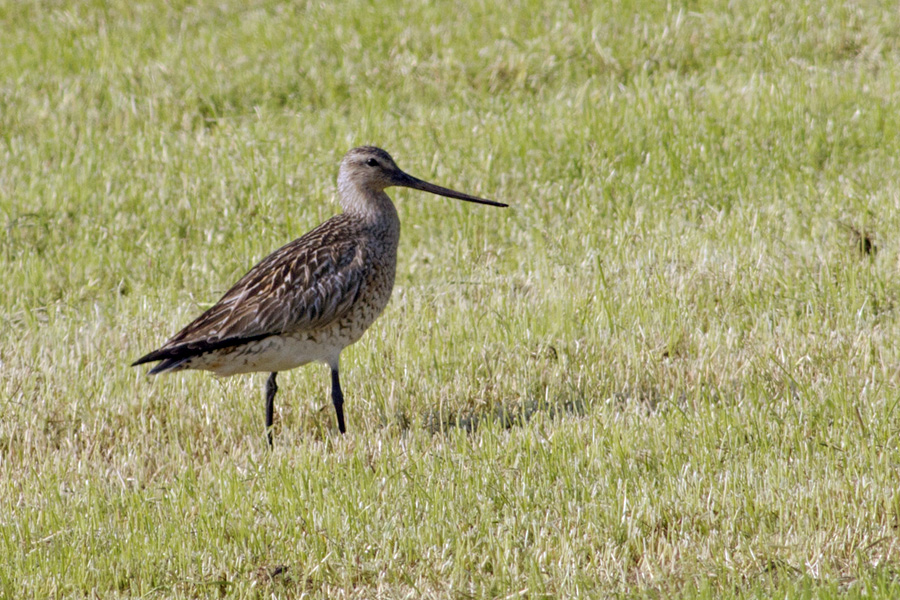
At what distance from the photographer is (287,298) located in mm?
6133

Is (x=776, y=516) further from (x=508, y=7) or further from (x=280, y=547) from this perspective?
(x=508, y=7)

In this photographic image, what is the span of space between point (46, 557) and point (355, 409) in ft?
6.87

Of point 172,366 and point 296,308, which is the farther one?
point 296,308

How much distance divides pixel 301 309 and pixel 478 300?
1.85m

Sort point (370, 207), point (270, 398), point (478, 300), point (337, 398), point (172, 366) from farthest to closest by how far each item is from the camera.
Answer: point (478, 300), point (370, 207), point (270, 398), point (337, 398), point (172, 366)

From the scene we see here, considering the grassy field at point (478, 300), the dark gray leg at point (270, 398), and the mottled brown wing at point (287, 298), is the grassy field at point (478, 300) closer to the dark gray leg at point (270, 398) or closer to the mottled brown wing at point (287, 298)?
the dark gray leg at point (270, 398)

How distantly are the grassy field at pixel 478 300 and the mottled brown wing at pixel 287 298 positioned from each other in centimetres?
61

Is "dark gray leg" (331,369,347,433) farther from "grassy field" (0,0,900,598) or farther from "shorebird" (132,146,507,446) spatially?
"grassy field" (0,0,900,598)

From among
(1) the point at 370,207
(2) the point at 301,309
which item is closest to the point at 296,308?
(2) the point at 301,309

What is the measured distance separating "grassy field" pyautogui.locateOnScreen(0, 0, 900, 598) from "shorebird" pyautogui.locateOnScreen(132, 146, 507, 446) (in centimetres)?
47

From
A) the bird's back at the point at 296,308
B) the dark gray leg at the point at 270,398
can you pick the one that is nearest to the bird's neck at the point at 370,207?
the bird's back at the point at 296,308

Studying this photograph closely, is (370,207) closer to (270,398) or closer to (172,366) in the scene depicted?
(270,398)

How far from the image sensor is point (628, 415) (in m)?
5.92

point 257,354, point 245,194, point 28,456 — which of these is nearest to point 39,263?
point 245,194
